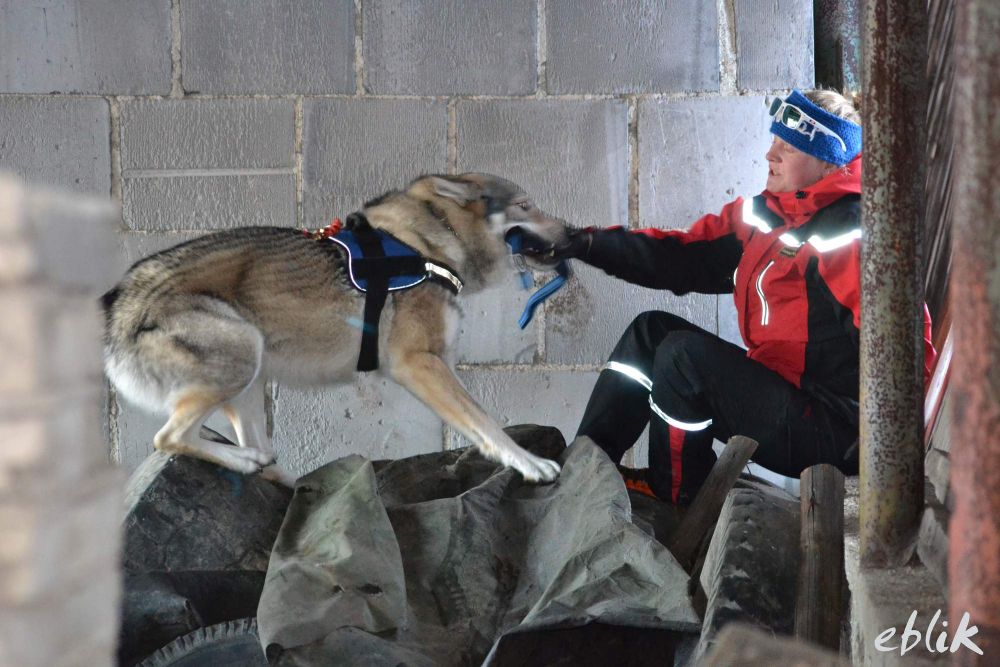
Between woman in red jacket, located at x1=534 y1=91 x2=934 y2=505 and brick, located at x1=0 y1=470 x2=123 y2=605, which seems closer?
brick, located at x1=0 y1=470 x2=123 y2=605

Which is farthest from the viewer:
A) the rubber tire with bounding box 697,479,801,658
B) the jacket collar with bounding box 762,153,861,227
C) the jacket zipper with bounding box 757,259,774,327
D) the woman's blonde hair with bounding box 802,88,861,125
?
the woman's blonde hair with bounding box 802,88,861,125

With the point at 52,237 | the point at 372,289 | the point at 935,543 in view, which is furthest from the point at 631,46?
the point at 52,237

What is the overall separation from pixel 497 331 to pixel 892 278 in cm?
272

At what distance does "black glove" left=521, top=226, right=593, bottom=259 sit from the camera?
13.1 feet

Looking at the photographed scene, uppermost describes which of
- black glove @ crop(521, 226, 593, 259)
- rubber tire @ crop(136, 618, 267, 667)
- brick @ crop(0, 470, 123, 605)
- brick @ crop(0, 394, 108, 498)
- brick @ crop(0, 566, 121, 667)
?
black glove @ crop(521, 226, 593, 259)

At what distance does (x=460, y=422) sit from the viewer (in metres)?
3.70

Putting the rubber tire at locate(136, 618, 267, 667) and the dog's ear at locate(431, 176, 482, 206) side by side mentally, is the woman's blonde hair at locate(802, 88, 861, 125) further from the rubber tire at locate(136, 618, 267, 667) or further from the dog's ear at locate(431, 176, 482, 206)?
the rubber tire at locate(136, 618, 267, 667)

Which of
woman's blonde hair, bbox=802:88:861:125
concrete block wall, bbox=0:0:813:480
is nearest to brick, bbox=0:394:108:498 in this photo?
woman's blonde hair, bbox=802:88:861:125

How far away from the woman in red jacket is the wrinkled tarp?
14.9 inches

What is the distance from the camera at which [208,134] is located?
466cm

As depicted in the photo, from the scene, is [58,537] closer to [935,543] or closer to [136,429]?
[935,543]

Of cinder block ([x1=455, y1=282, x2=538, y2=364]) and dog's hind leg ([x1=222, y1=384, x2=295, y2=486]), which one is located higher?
cinder block ([x1=455, y1=282, x2=538, y2=364])

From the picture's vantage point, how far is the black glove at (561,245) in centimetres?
399

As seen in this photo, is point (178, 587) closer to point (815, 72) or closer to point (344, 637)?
point (344, 637)
